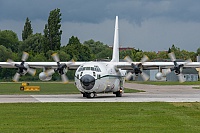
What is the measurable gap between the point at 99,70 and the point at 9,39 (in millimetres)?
107795

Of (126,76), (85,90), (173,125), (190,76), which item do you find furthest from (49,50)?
(173,125)

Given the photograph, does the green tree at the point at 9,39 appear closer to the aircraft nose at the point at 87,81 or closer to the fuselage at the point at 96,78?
the fuselage at the point at 96,78

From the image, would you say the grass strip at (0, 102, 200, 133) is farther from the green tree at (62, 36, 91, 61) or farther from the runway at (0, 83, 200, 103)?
the green tree at (62, 36, 91, 61)

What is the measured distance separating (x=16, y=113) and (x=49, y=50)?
95.6 meters

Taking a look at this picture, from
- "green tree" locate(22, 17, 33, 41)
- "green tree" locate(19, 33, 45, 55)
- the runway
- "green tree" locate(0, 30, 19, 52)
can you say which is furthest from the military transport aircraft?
"green tree" locate(22, 17, 33, 41)

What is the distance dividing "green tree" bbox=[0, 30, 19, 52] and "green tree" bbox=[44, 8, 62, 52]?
24.5 meters

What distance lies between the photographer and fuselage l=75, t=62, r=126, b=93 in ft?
133

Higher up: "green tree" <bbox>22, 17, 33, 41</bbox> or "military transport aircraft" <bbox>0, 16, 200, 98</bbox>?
"green tree" <bbox>22, 17, 33, 41</bbox>

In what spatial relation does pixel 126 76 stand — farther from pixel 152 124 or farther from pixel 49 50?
pixel 49 50

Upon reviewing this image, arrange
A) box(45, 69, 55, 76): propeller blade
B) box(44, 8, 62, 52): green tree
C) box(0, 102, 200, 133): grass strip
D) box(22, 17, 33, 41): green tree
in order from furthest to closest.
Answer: box(22, 17, 33, 41): green tree, box(44, 8, 62, 52): green tree, box(45, 69, 55, 76): propeller blade, box(0, 102, 200, 133): grass strip

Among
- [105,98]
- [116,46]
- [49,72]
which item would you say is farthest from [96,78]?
[116,46]

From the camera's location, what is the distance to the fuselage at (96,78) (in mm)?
40625

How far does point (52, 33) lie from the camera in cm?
12294

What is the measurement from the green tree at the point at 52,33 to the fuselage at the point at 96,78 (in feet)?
258
